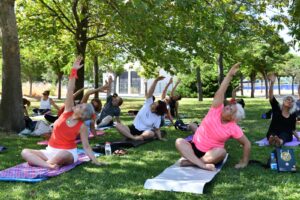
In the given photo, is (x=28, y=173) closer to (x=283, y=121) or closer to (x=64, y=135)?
(x=64, y=135)

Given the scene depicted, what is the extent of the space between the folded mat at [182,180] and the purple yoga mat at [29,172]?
5.17 ft

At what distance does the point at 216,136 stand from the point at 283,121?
3026 millimetres

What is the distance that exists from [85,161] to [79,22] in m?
10.9

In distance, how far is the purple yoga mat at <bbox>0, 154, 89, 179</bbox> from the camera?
5.59m

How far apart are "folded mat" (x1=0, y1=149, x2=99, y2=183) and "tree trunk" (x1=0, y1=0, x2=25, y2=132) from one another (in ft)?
14.7

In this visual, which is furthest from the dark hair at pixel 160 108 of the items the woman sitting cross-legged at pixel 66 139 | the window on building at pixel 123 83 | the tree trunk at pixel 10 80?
the window on building at pixel 123 83

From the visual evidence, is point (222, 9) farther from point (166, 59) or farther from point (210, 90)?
point (210, 90)

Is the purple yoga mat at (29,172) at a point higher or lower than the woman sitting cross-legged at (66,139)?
lower

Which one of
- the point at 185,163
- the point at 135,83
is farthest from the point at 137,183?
the point at 135,83

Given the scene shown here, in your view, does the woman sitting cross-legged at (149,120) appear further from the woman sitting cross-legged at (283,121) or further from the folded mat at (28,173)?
the folded mat at (28,173)

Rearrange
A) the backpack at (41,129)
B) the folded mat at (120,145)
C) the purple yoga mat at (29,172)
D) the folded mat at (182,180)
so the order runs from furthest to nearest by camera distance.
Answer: the backpack at (41,129) < the folded mat at (120,145) < the purple yoga mat at (29,172) < the folded mat at (182,180)

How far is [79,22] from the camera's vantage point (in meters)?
16.3

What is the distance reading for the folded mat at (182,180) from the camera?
4859mm

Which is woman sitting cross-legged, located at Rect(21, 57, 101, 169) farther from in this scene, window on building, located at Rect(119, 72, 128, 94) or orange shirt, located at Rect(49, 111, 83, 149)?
window on building, located at Rect(119, 72, 128, 94)
